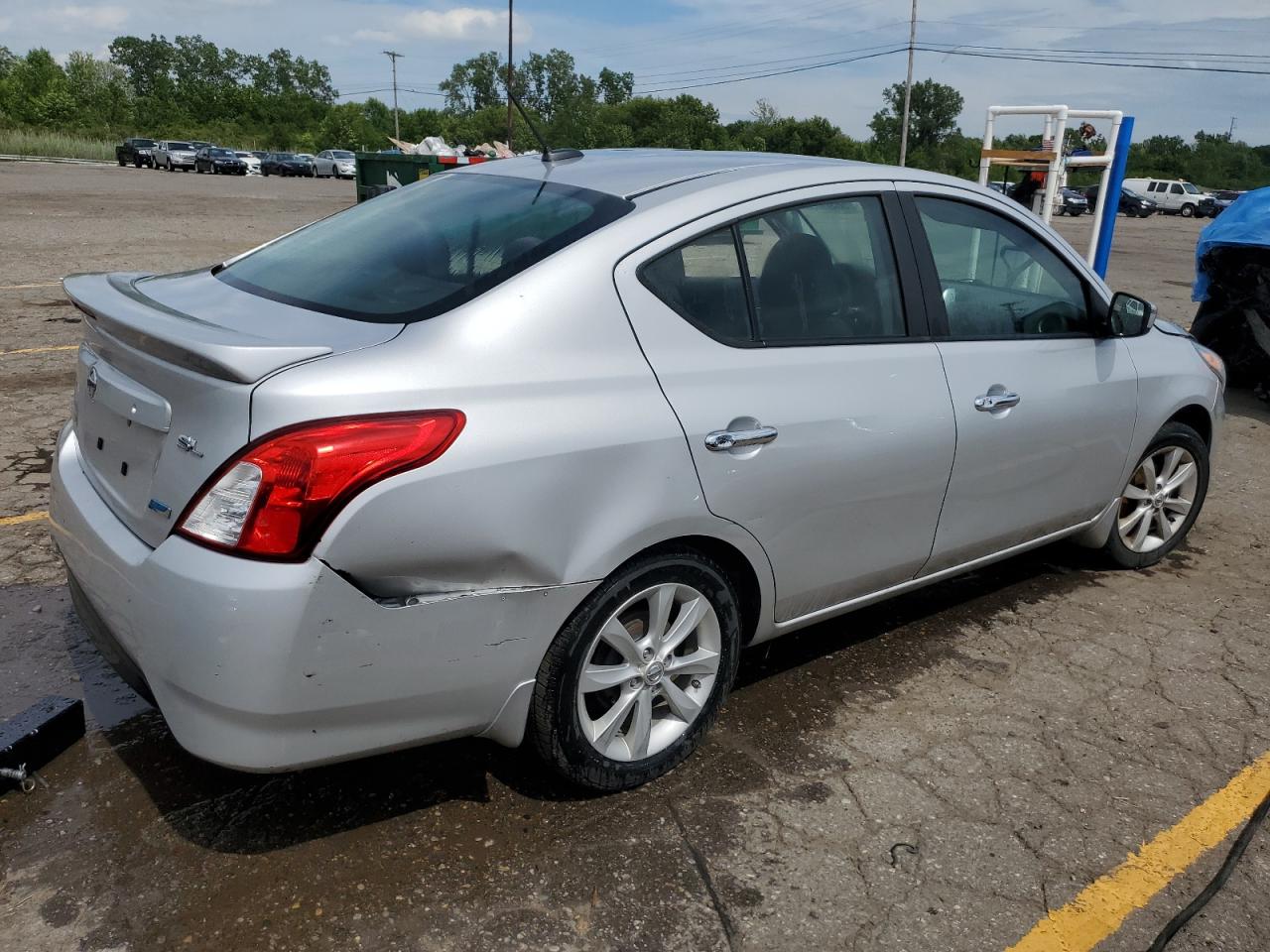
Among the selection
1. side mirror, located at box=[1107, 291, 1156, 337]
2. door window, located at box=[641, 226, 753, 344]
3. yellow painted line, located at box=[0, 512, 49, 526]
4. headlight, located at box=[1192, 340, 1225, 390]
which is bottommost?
yellow painted line, located at box=[0, 512, 49, 526]

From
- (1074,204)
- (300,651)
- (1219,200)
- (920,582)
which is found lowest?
(920,582)

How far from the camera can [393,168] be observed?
16.8 meters

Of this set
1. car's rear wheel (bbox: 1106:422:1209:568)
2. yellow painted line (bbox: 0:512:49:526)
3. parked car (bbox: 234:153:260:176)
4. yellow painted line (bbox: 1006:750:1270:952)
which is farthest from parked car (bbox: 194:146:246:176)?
Result: yellow painted line (bbox: 1006:750:1270:952)

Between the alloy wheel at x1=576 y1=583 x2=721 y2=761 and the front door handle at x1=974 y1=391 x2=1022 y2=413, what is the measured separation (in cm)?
120

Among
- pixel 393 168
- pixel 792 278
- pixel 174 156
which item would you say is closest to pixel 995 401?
pixel 792 278

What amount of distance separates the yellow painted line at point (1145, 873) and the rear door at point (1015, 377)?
1053 millimetres

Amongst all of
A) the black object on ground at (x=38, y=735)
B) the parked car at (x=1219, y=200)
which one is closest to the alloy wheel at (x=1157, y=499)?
the black object on ground at (x=38, y=735)

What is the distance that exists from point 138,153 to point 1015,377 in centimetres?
5965

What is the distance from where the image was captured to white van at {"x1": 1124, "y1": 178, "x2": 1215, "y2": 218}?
155 ft

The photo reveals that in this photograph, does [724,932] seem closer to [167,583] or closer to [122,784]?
[167,583]

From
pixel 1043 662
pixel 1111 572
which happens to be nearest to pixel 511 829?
pixel 1043 662

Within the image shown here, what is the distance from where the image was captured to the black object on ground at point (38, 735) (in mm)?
2693

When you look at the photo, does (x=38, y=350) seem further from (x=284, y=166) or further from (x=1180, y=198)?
(x=1180, y=198)

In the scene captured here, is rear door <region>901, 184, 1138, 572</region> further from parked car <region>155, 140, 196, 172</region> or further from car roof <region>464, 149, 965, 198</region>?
parked car <region>155, 140, 196, 172</region>
